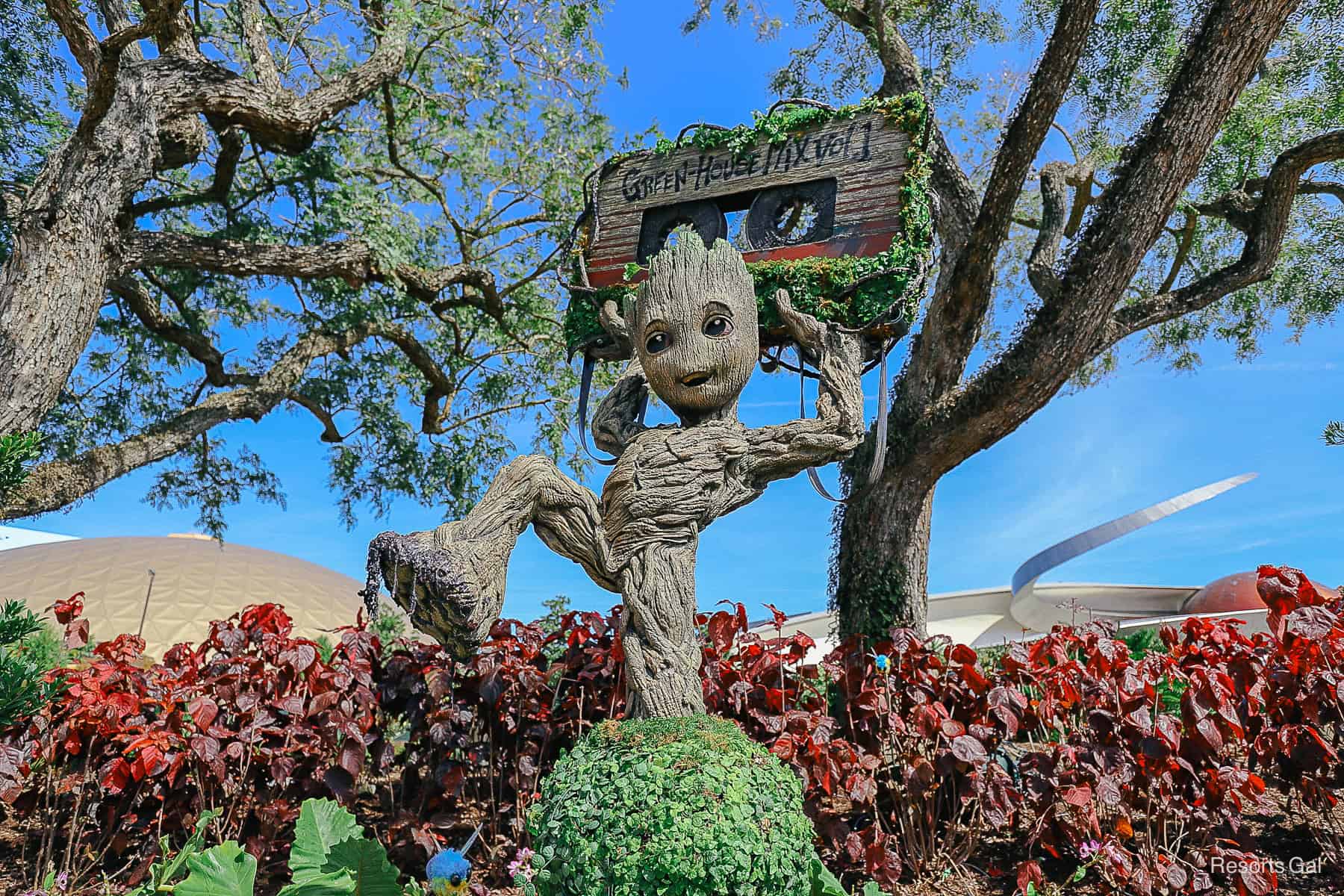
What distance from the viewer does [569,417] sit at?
9.99 meters

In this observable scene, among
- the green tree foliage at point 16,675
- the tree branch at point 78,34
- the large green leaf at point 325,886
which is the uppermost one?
the tree branch at point 78,34

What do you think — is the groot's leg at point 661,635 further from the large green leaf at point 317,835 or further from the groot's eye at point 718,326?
the large green leaf at point 317,835

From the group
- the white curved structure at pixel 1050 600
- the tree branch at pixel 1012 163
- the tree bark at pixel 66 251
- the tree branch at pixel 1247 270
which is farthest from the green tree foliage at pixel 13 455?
the white curved structure at pixel 1050 600

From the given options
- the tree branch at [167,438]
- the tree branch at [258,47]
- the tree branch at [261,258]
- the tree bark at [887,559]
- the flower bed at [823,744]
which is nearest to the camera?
the flower bed at [823,744]

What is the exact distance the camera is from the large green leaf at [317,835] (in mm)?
2340

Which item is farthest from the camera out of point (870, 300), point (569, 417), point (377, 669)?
point (569, 417)

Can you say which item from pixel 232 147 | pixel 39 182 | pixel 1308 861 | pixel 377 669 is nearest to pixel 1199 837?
pixel 1308 861

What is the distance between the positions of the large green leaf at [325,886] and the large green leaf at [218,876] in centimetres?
14

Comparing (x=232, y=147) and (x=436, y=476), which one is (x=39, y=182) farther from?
(x=436, y=476)

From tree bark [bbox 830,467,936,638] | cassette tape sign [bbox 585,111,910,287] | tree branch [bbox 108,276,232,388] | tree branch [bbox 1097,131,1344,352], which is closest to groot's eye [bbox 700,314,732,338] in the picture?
cassette tape sign [bbox 585,111,910,287]

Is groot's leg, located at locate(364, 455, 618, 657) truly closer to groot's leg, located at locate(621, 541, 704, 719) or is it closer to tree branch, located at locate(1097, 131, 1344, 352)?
groot's leg, located at locate(621, 541, 704, 719)

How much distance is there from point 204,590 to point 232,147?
9763 millimetres

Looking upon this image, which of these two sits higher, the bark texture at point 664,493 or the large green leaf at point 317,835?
the bark texture at point 664,493

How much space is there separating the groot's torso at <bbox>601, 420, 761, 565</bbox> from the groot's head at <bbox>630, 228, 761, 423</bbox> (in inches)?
5.1
